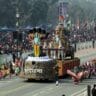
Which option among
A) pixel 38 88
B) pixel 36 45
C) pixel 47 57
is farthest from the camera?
pixel 36 45

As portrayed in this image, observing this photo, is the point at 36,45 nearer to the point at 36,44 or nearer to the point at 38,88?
the point at 36,44

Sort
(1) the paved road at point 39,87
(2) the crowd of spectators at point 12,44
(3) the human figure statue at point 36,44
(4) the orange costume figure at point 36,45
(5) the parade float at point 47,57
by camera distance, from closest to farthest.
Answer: (1) the paved road at point 39,87
(5) the parade float at point 47,57
(4) the orange costume figure at point 36,45
(3) the human figure statue at point 36,44
(2) the crowd of spectators at point 12,44

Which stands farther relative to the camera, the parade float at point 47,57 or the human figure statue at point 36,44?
the human figure statue at point 36,44

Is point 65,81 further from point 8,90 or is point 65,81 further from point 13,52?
point 13,52

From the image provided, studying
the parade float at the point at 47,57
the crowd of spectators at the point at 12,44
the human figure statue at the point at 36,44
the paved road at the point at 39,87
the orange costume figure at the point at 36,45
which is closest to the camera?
the paved road at the point at 39,87

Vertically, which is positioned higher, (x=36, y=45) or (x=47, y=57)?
(x=36, y=45)

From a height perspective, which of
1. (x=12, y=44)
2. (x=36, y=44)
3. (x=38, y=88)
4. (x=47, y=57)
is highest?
(x=36, y=44)

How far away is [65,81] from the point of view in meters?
40.9

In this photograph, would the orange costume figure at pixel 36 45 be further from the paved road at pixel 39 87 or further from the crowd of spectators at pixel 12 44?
the crowd of spectators at pixel 12 44

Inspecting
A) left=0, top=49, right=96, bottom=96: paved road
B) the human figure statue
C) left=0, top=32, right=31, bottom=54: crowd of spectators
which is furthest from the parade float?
left=0, top=32, right=31, bottom=54: crowd of spectators

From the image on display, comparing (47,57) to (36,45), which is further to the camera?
(36,45)

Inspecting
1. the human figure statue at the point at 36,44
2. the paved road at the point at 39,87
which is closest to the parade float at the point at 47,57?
the human figure statue at the point at 36,44

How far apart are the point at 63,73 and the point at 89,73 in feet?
8.17

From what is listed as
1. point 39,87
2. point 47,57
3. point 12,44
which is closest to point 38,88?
point 39,87
